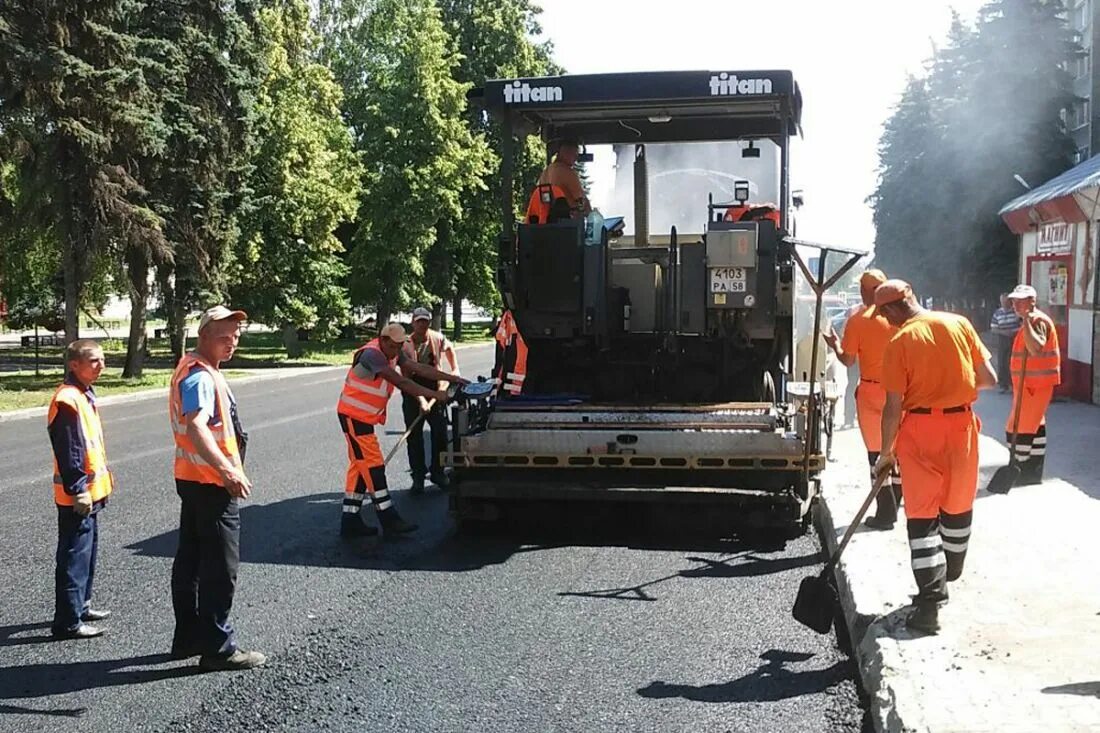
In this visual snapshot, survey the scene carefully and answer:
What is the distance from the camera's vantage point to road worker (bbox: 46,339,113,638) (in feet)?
18.8

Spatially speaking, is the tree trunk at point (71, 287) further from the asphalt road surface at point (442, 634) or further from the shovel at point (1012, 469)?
the shovel at point (1012, 469)

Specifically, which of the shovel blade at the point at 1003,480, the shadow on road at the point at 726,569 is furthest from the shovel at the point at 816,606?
the shovel blade at the point at 1003,480

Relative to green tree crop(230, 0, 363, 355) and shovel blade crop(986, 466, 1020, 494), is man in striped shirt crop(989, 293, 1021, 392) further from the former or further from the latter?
green tree crop(230, 0, 363, 355)

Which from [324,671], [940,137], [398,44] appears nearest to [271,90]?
[398,44]

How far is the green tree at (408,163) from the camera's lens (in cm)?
3800

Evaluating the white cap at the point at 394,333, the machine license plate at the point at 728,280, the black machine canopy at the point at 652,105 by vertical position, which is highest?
the black machine canopy at the point at 652,105

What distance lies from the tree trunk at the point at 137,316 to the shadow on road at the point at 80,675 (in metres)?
20.3

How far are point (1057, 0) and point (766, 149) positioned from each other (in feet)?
113

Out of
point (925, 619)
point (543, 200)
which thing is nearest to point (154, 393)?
point (543, 200)

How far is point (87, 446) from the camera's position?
19.2 feet

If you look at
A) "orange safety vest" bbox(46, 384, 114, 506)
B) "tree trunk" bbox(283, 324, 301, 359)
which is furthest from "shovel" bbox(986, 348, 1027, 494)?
"tree trunk" bbox(283, 324, 301, 359)

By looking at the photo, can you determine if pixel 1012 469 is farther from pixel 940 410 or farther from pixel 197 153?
pixel 197 153

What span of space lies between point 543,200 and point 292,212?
24.6 m

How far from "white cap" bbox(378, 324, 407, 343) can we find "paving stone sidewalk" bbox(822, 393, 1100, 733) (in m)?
3.26
